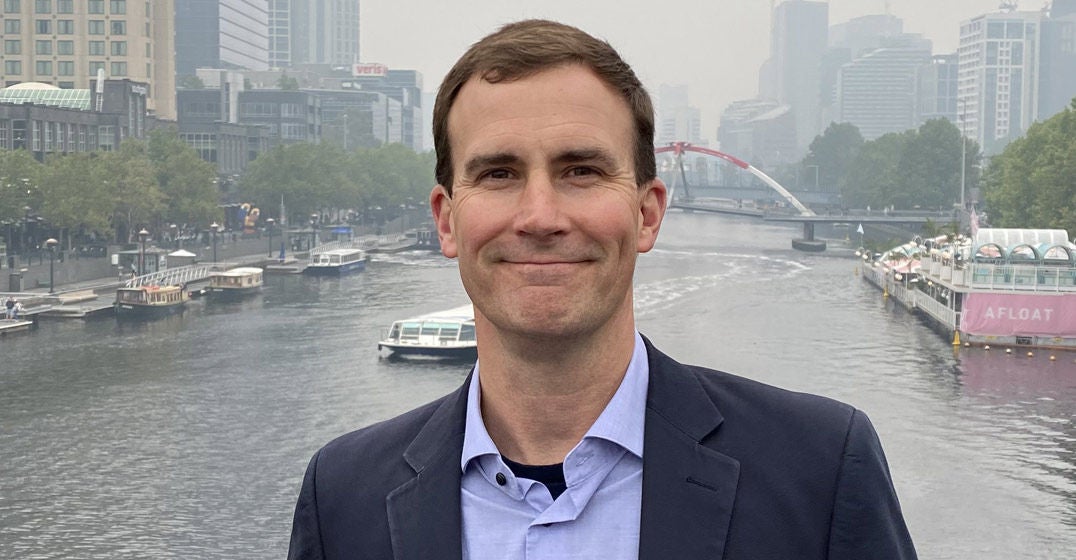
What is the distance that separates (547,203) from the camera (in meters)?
2.63

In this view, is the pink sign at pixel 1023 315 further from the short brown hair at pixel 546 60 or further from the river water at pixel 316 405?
the short brown hair at pixel 546 60

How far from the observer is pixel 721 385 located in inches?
110

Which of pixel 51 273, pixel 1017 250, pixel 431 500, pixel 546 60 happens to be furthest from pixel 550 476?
pixel 51 273

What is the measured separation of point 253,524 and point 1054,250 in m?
32.2

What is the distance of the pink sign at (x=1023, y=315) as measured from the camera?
45.6m

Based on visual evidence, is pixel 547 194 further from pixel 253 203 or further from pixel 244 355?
pixel 253 203

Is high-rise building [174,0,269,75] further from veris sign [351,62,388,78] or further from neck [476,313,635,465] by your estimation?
neck [476,313,635,465]

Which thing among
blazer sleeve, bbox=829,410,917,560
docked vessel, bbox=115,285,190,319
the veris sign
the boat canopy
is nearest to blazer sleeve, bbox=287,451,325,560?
blazer sleeve, bbox=829,410,917,560

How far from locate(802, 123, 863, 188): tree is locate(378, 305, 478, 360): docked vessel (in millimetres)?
115470

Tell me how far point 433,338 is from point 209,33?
111 metres

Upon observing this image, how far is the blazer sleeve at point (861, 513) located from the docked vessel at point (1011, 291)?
A: 45.0 metres

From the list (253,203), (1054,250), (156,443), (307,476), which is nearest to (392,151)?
(253,203)

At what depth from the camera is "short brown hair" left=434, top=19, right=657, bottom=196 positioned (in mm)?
2684

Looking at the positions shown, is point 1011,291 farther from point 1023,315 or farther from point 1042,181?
point 1042,181
